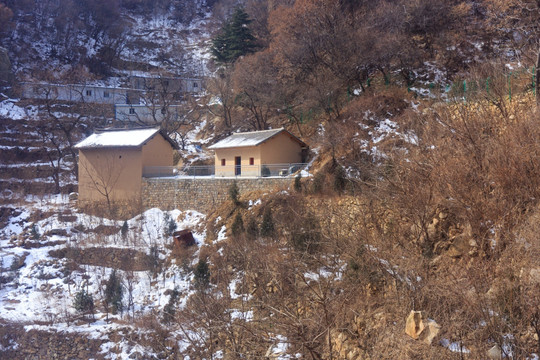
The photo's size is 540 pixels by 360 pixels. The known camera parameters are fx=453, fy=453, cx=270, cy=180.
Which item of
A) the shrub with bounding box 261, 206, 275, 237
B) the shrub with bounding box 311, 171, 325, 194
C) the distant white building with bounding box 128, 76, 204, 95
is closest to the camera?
the shrub with bounding box 261, 206, 275, 237

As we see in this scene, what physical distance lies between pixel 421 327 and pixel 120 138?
752 inches

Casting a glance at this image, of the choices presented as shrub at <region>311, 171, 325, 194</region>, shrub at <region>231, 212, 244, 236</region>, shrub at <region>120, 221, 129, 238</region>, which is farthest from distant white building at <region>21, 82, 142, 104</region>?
shrub at <region>311, 171, 325, 194</region>

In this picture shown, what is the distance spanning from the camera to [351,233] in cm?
1251

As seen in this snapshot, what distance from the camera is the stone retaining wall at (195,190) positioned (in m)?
18.2

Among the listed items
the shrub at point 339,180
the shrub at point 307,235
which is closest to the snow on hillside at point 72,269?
the shrub at point 307,235

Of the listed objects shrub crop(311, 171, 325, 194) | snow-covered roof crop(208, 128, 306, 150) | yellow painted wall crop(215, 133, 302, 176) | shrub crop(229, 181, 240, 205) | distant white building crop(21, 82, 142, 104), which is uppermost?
distant white building crop(21, 82, 142, 104)

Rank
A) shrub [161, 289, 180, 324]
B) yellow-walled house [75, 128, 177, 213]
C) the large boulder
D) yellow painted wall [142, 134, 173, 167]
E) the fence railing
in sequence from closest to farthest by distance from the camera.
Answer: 1. the large boulder
2. shrub [161, 289, 180, 324]
3. the fence railing
4. yellow-walled house [75, 128, 177, 213]
5. yellow painted wall [142, 134, 173, 167]

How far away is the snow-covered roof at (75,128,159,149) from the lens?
21.9 meters

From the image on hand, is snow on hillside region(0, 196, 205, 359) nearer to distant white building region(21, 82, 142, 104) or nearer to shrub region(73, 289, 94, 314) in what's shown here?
shrub region(73, 289, 94, 314)

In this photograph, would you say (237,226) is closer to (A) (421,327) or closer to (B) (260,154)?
(B) (260,154)

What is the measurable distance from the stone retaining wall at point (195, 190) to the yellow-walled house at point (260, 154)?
1096 millimetres

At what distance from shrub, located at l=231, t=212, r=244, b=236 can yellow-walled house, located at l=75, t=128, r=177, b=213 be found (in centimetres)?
683

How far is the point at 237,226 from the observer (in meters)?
15.9

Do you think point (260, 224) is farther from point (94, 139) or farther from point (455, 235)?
point (94, 139)
